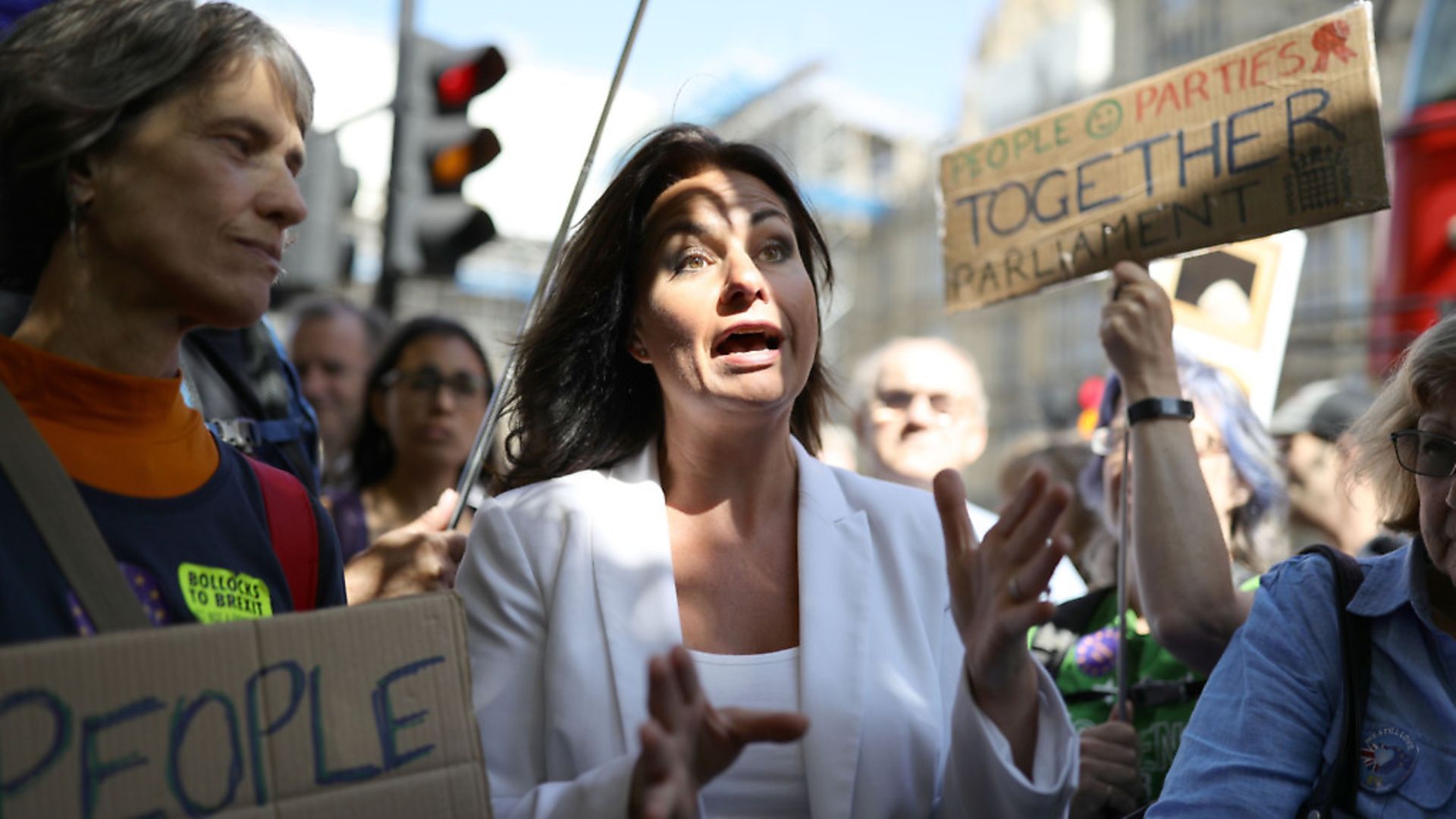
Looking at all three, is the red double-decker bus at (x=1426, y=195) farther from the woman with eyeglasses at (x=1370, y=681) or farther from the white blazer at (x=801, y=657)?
the white blazer at (x=801, y=657)

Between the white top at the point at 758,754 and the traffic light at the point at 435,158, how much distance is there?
4.78m

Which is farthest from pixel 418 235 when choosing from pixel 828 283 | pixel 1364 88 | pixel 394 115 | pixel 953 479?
pixel 953 479

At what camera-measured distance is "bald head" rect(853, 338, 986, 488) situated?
4.98 meters

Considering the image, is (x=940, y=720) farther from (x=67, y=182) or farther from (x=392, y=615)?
(x=67, y=182)

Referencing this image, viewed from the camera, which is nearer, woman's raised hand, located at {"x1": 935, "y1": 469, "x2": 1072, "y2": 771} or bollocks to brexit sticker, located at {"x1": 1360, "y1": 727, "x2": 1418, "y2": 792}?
woman's raised hand, located at {"x1": 935, "y1": 469, "x2": 1072, "y2": 771}

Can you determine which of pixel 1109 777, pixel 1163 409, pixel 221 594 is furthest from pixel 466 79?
pixel 221 594

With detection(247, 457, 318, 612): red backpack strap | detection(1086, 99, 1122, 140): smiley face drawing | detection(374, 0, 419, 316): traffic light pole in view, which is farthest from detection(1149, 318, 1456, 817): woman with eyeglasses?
detection(374, 0, 419, 316): traffic light pole

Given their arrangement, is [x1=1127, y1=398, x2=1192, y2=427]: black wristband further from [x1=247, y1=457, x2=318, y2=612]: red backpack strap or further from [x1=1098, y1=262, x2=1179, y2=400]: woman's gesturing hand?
[x1=247, y1=457, x2=318, y2=612]: red backpack strap

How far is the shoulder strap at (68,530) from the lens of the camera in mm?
1646

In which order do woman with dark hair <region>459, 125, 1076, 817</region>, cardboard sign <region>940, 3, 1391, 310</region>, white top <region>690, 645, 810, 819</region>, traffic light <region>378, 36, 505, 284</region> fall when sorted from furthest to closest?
traffic light <region>378, 36, 505, 284</region> < cardboard sign <region>940, 3, 1391, 310</region> < white top <region>690, 645, 810, 819</region> < woman with dark hair <region>459, 125, 1076, 817</region>

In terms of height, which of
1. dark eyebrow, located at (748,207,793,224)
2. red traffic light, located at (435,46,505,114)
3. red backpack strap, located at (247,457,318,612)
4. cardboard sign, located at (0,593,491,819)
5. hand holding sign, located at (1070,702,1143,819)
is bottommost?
hand holding sign, located at (1070,702,1143,819)

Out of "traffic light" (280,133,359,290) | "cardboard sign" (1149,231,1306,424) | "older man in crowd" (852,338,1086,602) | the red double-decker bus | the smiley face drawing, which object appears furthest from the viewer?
the red double-decker bus

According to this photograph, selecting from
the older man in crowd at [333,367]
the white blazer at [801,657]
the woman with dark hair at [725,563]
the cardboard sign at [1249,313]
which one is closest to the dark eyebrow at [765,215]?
the woman with dark hair at [725,563]

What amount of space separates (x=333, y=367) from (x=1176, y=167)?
11.4 feet
